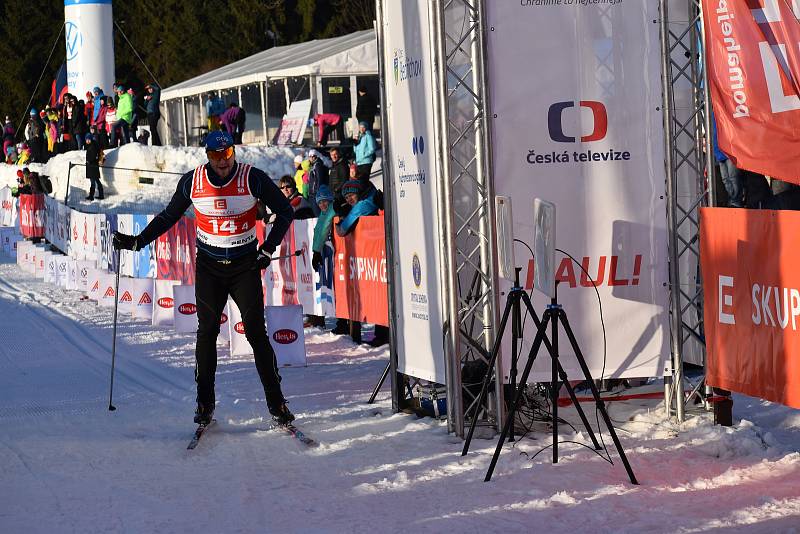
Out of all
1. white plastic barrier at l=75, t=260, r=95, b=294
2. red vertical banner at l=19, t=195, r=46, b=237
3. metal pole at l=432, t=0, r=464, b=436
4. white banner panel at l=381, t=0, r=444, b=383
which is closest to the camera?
metal pole at l=432, t=0, r=464, b=436

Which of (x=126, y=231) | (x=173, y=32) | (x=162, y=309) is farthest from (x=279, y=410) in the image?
(x=173, y=32)

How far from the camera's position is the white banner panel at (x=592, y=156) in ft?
26.7

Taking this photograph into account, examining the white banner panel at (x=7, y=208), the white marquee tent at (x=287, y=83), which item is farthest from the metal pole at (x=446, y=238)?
the white banner panel at (x=7, y=208)

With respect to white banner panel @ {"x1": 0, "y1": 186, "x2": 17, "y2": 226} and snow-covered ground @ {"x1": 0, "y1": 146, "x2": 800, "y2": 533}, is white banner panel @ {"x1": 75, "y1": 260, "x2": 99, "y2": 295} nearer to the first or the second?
snow-covered ground @ {"x1": 0, "y1": 146, "x2": 800, "y2": 533}

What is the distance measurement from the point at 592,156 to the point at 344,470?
261cm

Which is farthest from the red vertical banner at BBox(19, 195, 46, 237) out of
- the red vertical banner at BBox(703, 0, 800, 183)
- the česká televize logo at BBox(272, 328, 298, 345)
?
the red vertical banner at BBox(703, 0, 800, 183)

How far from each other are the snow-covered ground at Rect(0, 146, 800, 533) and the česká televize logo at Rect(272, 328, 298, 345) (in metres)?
0.58

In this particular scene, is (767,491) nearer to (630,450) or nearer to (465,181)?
(630,450)

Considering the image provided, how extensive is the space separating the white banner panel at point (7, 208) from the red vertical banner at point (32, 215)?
2075 mm

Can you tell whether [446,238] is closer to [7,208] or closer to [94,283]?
[94,283]

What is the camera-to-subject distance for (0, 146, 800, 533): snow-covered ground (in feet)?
20.4

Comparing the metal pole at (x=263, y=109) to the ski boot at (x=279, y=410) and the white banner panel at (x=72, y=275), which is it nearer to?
the white banner panel at (x=72, y=275)

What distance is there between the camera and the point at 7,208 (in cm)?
3297

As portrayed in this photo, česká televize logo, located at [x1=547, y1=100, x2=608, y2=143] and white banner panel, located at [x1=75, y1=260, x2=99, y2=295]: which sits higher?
česká televize logo, located at [x1=547, y1=100, x2=608, y2=143]
